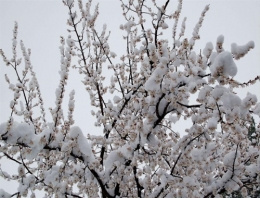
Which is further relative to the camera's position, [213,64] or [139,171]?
[139,171]

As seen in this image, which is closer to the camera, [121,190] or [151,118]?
[151,118]

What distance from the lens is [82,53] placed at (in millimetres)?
5598

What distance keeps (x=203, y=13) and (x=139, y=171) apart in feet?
10.9

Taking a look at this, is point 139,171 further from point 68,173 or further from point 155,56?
point 155,56

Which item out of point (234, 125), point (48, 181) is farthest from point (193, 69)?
point (48, 181)

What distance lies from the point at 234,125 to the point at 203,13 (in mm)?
3043

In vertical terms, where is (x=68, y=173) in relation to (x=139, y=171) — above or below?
below

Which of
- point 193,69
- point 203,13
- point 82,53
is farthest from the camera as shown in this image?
point 82,53

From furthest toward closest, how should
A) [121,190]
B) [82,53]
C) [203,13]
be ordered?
[82,53] → [203,13] → [121,190]

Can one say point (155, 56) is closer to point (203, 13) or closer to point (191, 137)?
point (191, 137)

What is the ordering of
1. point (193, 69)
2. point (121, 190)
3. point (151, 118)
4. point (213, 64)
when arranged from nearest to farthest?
point (213, 64)
point (193, 69)
point (151, 118)
point (121, 190)

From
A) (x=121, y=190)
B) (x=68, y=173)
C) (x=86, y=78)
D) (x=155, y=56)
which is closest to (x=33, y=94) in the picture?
(x=86, y=78)

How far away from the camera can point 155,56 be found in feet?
8.72

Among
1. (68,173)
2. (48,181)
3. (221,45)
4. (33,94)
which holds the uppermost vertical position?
(33,94)
